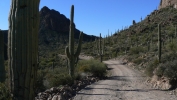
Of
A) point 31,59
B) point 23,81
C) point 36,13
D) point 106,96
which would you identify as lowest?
point 106,96

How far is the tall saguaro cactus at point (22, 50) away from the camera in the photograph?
18.2 feet

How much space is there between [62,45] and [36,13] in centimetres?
8425

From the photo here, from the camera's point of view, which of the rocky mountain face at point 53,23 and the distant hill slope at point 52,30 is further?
the rocky mountain face at point 53,23

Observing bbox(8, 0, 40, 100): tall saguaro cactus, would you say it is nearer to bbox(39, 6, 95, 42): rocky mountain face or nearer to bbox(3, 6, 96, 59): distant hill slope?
bbox(3, 6, 96, 59): distant hill slope

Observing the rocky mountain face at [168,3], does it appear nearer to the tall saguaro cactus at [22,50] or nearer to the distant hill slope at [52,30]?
the distant hill slope at [52,30]

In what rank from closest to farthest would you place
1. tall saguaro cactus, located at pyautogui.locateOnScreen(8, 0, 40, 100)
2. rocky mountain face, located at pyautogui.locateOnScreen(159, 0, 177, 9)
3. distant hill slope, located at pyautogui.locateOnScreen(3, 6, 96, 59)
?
1. tall saguaro cactus, located at pyautogui.locateOnScreen(8, 0, 40, 100)
2. rocky mountain face, located at pyautogui.locateOnScreen(159, 0, 177, 9)
3. distant hill slope, located at pyautogui.locateOnScreen(3, 6, 96, 59)

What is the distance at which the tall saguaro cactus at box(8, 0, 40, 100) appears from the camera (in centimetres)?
556

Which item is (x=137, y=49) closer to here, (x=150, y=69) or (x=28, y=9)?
(x=150, y=69)

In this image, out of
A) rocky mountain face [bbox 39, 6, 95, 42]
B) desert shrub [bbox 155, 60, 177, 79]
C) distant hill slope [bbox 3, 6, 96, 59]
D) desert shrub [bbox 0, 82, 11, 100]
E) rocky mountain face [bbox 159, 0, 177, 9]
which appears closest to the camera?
desert shrub [bbox 0, 82, 11, 100]

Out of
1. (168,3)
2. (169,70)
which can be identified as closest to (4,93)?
(169,70)

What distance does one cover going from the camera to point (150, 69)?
2086 centimetres

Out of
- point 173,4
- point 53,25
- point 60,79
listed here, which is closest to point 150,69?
point 60,79

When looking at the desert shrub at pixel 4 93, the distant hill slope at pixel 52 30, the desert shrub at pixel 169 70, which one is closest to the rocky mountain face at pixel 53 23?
the distant hill slope at pixel 52 30

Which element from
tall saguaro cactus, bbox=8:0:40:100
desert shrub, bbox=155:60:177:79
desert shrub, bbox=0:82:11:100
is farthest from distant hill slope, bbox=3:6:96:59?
tall saguaro cactus, bbox=8:0:40:100
